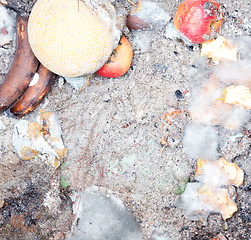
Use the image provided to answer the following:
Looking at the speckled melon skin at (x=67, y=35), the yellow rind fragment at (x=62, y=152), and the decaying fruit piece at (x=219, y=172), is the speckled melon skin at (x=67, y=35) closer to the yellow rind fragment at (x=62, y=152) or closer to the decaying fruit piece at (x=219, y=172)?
the yellow rind fragment at (x=62, y=152)

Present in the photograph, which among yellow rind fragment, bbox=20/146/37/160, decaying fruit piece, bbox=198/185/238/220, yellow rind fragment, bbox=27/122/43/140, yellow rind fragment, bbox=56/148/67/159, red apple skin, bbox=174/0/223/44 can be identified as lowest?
decaying fruit piece, bbox=198/185/238/220

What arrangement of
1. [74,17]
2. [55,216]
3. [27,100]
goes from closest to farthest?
[74,17] → [27,100] → [55,216]

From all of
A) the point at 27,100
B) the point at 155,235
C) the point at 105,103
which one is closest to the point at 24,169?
the point at 27,100

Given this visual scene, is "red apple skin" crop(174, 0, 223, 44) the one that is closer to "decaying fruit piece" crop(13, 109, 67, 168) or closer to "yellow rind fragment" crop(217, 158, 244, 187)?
"yellow rind fragment" crop(217, 158, 244, 187)

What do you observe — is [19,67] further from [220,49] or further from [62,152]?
[220,49]

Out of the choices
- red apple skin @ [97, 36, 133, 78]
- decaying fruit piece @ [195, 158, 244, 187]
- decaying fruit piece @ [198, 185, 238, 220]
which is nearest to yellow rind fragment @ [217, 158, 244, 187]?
decaying fruit piece @ [195, 158, 244, 187]

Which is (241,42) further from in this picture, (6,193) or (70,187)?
(6,193)

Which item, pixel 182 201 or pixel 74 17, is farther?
pixel 182 201
